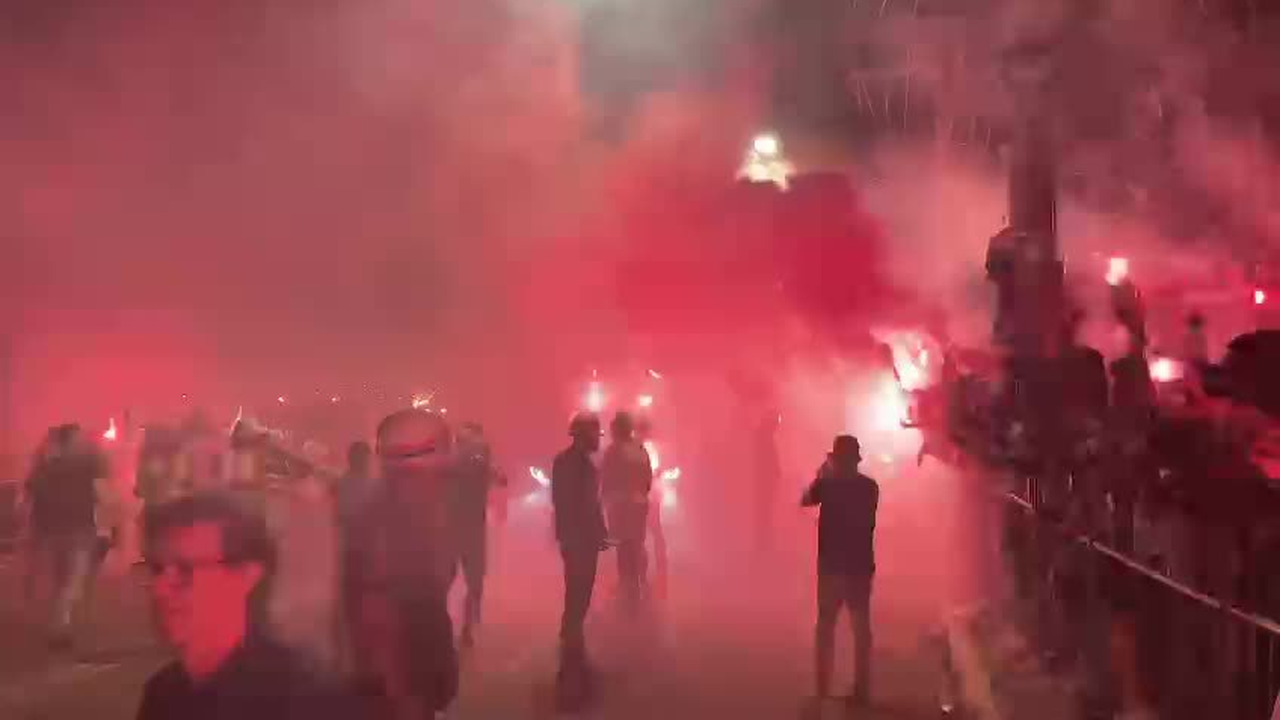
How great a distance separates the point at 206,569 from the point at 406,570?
1.50 m

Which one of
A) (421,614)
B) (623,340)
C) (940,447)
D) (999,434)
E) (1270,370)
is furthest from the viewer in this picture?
(623,340)

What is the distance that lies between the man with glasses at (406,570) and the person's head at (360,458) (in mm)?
1501

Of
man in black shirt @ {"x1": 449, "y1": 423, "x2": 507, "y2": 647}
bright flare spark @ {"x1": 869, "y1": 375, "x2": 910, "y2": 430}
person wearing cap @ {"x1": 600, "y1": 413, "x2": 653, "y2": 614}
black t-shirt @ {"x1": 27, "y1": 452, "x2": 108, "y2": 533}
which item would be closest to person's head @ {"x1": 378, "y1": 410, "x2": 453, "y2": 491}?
man in black shirt @ {"x1": 449, "y1": 423, "x2": 507, "y2": 647}

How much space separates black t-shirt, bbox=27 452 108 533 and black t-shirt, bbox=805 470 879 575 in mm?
3830

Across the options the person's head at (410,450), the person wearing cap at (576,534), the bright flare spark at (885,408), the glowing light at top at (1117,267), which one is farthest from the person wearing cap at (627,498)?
the bright flare spark at (885,408)

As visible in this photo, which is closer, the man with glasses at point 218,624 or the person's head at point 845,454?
the man with glasses at point 218,624

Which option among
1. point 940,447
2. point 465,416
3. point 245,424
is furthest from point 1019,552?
point 465,416

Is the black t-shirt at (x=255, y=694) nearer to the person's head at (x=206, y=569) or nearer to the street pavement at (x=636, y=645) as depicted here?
the person's head at (x=206, y=569)

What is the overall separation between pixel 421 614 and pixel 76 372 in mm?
13594

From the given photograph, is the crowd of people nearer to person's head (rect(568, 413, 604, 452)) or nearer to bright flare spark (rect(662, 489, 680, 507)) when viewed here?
person's head (rect(568, 413, 604, 452))

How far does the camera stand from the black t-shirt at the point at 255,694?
2.19 meters

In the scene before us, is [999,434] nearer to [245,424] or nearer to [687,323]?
[245,424]

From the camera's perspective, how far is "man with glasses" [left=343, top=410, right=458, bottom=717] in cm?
356

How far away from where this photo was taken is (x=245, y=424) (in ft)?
27.0
